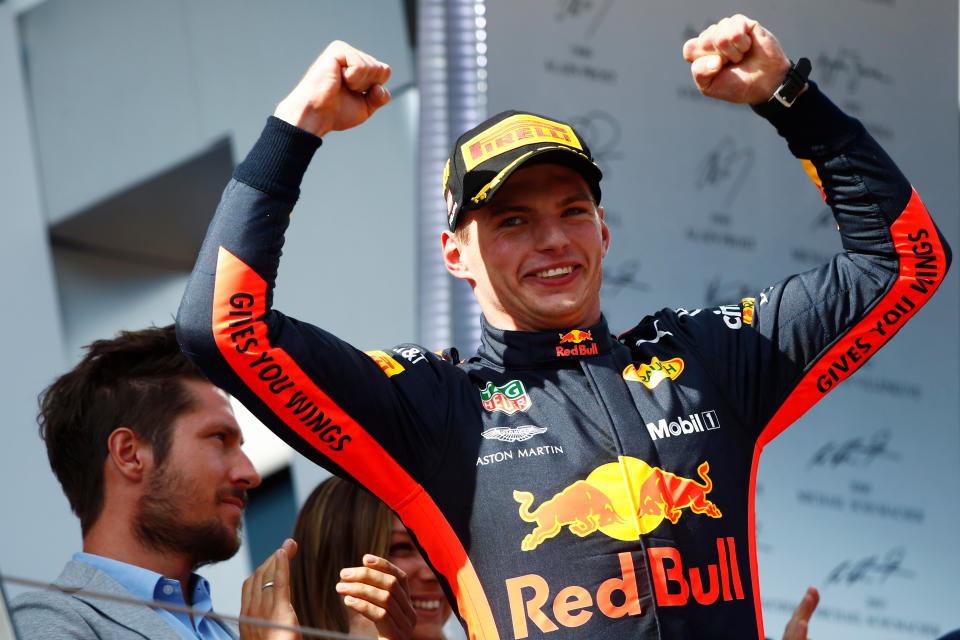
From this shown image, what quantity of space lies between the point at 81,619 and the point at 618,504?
2.43 feet

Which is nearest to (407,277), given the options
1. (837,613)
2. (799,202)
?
(799,202)

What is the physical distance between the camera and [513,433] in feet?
4.38

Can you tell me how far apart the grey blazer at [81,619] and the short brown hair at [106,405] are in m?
0.28

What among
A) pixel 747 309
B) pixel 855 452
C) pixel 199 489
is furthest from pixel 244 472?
pixel 855 452

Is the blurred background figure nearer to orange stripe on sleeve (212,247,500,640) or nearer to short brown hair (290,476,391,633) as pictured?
short brown hair (290,476,391,633)

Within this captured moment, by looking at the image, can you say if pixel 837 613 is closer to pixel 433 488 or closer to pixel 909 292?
pixel 909 292

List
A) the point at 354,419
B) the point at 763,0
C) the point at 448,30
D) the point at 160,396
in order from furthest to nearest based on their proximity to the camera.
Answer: the point at 763,0 < the point at 448,30 < the point at 160,396 < the point at 354,419

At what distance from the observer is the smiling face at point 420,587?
6.95 ft

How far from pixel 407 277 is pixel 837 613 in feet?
5.03

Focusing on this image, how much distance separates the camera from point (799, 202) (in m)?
3.34

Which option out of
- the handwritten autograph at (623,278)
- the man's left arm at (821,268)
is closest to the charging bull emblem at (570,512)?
the man's left arm at (821,268)

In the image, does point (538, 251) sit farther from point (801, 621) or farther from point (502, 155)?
point (801, 621)

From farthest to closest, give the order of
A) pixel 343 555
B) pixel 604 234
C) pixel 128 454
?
pixel 343 555
pixel 128 454
pixel 604 234

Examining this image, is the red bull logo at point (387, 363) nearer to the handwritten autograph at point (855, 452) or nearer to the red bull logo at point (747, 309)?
the red bull logo at point (747, 309)
